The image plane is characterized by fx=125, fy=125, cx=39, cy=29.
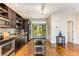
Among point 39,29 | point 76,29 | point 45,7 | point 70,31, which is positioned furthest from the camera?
point 39,29

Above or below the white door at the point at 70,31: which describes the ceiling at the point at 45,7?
above

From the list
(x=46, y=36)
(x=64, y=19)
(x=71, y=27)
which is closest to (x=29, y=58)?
(x=64, y=19)

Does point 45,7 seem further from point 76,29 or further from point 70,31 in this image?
point 70,31

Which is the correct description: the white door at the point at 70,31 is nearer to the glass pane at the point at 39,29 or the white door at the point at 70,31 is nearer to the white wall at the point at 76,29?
the white wall at the point at 76,29

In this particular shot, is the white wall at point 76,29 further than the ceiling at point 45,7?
Yes

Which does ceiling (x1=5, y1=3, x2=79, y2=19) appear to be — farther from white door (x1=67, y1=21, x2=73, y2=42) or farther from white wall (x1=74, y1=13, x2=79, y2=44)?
white door (x1=67, y1=21, x2=73, y2=42)

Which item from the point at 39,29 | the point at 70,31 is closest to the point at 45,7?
the point at 70,31

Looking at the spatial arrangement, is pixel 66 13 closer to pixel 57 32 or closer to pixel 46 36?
pixel 57 32

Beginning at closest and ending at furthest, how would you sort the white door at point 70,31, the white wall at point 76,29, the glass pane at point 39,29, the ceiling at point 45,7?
the ceiling at point 45,7 < the white wall at point 76,29 < the white door at point 70,31 < the glass pane at point 39,29

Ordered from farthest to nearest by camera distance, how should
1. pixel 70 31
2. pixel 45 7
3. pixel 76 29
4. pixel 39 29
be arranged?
pixel 39 29 < pixel 70 31 < pixel 76 29 < pixel 45 7

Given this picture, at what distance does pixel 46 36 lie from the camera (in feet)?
37.8

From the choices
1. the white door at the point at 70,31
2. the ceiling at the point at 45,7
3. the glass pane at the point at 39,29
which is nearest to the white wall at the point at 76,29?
the white door at the point at 70,31

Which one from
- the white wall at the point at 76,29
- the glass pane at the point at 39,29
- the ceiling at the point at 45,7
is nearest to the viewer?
the ceiling at the point at 45,7

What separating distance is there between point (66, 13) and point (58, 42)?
1.95m
